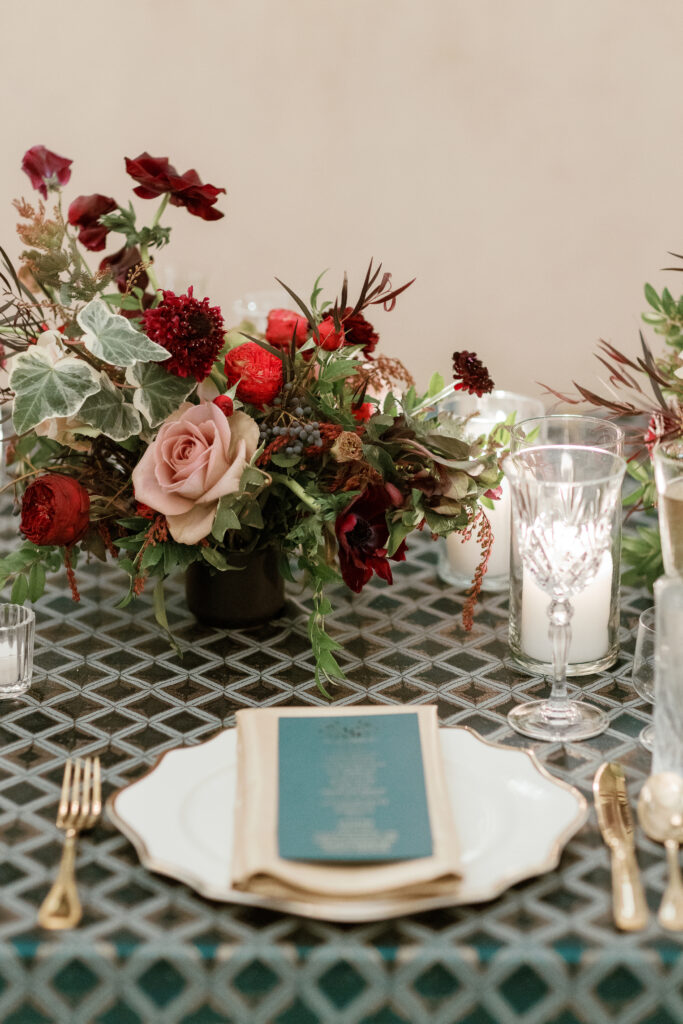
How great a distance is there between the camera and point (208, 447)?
1.03m

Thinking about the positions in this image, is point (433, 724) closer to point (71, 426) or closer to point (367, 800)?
point (367, 800)

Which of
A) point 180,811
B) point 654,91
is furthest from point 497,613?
point 654,91

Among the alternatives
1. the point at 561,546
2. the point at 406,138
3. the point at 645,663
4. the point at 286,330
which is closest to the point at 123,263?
the point at 286,330

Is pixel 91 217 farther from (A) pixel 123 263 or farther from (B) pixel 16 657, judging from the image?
(B) pixel 16 657

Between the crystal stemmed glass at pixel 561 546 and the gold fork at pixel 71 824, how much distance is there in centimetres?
37

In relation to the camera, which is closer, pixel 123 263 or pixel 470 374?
pixel 470 374

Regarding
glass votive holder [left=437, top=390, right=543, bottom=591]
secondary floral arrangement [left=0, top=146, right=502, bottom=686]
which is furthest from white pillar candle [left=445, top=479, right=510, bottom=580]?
secondary floral arrangement [left=0, top=146, right=502, bottom=686]

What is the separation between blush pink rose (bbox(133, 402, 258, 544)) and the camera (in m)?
1.01

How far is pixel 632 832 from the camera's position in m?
0.83

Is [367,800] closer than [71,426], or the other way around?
[367,800]

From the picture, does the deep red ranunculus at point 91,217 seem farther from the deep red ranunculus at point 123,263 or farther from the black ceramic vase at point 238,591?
the black ceramic vase at point 238,591

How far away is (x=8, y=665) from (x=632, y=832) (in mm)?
591

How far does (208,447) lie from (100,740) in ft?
0.91

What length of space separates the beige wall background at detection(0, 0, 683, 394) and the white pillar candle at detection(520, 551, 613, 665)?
5.78 feet
